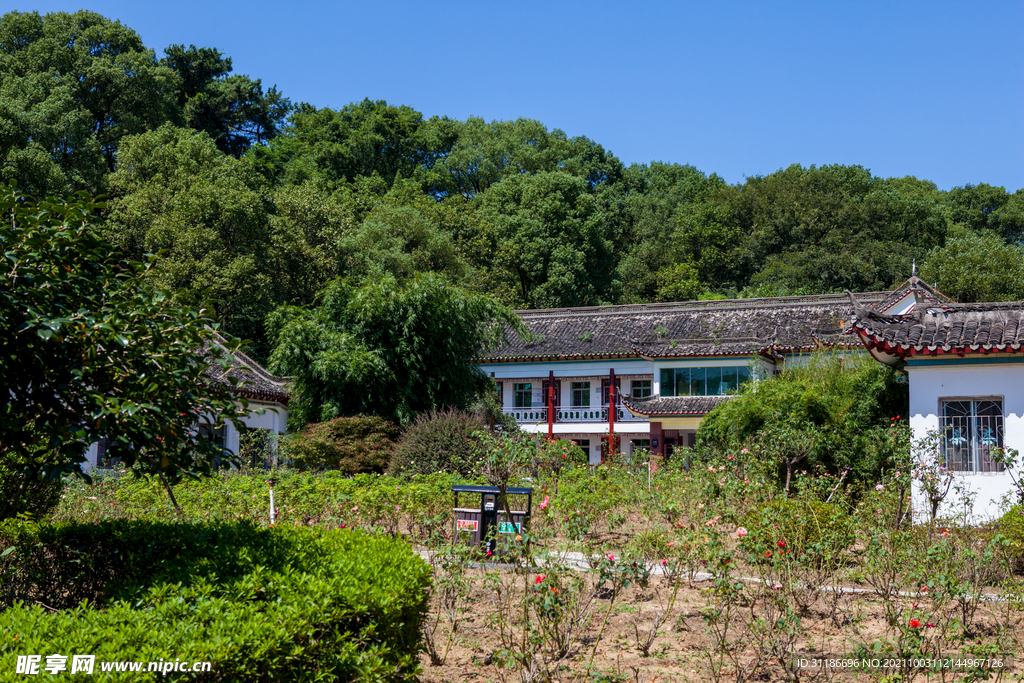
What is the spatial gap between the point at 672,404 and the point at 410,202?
1822 cm

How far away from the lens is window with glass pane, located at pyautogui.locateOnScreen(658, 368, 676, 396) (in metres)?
30.2

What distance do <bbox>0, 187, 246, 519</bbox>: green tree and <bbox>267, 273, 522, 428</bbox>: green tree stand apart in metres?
13.5

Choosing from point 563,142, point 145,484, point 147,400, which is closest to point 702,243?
point 563,142

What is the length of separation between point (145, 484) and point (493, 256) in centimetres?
3160

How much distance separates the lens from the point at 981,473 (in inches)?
481

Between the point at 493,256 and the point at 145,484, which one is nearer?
the point at 145,484

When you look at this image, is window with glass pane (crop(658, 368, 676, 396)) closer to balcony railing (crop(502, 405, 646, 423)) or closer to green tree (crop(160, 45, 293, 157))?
balcony railing (crop(502, 405, 646, 423))

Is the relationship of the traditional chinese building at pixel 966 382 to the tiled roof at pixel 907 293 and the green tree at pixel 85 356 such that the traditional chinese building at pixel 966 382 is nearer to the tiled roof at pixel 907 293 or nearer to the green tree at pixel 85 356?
the green tree at pixel 85 356

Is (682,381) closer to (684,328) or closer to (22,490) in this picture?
(684,328)

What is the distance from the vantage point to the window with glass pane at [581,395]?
1286 inches

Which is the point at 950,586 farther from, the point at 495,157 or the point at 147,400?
the point at 495,157

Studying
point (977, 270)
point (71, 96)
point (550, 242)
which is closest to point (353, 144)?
point (550, 242)

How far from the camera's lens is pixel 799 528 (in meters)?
8.36

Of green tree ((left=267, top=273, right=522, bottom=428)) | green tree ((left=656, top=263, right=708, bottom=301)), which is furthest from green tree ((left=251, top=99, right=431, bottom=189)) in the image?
green tree ((left=267, top=273, right=522, bottom=428))
